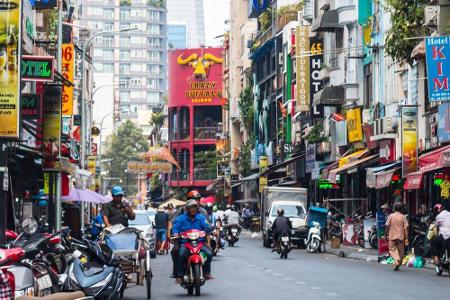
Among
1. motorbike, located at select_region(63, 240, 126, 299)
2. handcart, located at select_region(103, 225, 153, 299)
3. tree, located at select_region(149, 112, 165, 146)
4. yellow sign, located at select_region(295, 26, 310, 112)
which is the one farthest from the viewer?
tree, located at select_region(149, 112, 165, 146)

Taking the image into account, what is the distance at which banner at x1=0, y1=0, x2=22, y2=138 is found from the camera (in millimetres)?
25594

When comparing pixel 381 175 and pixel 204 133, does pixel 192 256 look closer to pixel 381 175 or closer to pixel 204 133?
pixel 381 175

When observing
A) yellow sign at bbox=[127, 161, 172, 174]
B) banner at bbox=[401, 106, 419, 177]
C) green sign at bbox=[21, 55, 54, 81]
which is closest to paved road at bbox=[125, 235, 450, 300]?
green sign at bbox=[21, 55, 54, 81]

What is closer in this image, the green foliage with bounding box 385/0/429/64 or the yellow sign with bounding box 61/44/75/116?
the green foliage with bounding box 385/0/429/64

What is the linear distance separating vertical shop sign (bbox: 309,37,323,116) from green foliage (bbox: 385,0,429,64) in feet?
75.6

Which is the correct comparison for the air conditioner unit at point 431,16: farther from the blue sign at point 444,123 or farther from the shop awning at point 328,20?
the shop awning at point 328,20

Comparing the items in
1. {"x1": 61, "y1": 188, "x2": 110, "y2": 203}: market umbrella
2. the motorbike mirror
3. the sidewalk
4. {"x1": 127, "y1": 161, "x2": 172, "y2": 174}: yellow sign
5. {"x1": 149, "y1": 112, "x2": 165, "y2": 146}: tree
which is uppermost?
{"x1": 149, "y1": 112, "x2": 165, "y2": 146}: tree

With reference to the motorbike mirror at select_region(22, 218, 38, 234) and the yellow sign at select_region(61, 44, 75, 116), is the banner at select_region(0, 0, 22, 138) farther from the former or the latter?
the yellow sign at select_region(61, 44, 75, 116)

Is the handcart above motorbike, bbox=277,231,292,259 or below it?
above

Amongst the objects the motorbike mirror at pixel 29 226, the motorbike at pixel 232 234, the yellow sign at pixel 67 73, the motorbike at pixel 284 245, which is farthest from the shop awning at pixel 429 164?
the yellow sign at pixel 67 73

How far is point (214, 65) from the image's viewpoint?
139500 millimetres

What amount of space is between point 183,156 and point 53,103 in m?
101

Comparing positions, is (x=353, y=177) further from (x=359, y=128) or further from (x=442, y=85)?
(x=442, y=85)

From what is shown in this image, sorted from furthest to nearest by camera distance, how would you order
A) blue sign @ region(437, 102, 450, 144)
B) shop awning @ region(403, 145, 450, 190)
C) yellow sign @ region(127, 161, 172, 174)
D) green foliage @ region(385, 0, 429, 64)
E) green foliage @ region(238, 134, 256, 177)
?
yellow sign @ region(127, 161, 172, 174) < green foliage @ region(238, 134, 256, 177) < green foliage @ region(385, 0, 429, 64) < blue sign @ region(437, 102, 450, 144) < shop awning @ region(403, 145, 450, 190)
